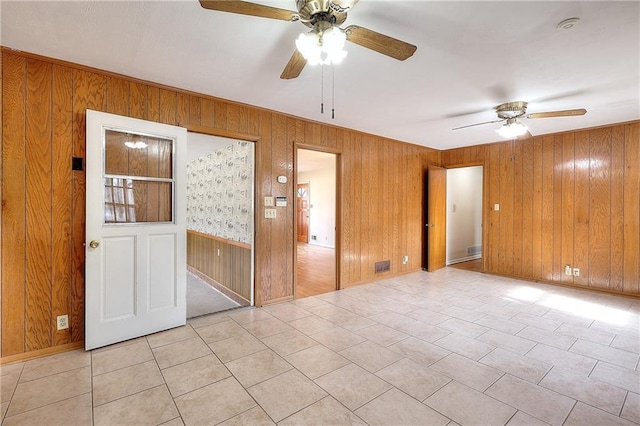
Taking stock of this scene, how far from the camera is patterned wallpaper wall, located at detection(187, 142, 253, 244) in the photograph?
3.94 m

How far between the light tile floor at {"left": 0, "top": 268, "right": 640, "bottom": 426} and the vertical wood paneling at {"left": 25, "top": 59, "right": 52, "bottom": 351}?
32 centimetres

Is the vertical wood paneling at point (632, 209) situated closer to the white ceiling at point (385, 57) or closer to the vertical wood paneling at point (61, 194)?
the white ceiling at point (385, 57)

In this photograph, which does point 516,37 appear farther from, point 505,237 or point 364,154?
point 505,237

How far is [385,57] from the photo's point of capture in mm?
2363

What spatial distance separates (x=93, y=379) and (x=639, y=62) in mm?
4950

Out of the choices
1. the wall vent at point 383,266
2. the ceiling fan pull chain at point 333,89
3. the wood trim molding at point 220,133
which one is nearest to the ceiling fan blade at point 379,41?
the ceiling fan pull chain at point 333,89

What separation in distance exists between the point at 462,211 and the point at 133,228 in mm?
6564

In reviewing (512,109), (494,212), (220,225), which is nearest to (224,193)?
(220,225)

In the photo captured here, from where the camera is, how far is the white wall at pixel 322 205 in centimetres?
917

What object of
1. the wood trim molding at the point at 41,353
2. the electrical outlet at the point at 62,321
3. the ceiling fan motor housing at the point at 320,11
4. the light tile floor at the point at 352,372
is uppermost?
the ceiling fan motor housing at the point at 320,11

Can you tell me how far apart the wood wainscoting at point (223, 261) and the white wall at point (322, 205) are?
4449 mm

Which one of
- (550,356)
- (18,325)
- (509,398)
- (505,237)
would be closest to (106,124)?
(18,325)

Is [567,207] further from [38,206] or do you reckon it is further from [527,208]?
[38,206]

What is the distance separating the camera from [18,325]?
2.39 metres
